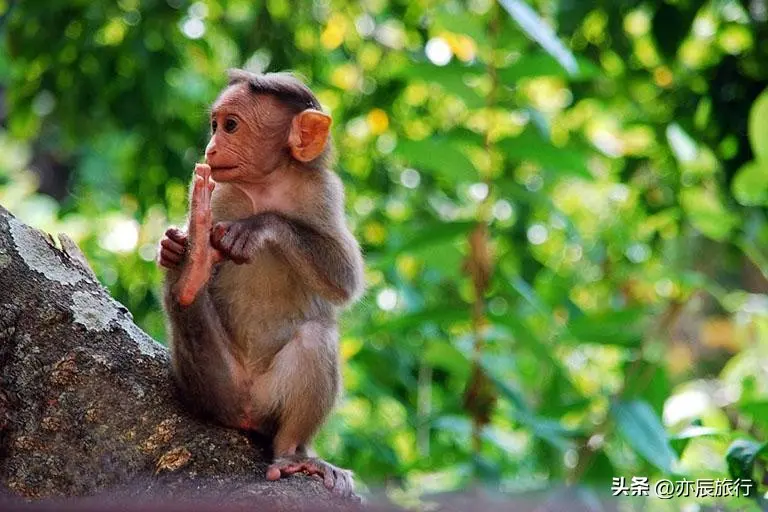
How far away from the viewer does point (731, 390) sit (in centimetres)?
873

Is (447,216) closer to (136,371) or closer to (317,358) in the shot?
(317,358)

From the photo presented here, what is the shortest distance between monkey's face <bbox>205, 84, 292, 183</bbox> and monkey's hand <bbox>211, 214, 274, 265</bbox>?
37 centimetres

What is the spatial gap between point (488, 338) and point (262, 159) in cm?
193

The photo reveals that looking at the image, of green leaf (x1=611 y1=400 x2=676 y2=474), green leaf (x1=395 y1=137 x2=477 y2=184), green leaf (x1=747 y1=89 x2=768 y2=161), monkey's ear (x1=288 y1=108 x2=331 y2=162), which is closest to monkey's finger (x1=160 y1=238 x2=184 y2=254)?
monkey's ear (x1=288 y1=108 x2=331 y2=162)

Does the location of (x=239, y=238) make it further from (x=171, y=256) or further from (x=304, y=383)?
(x=304, y=383)

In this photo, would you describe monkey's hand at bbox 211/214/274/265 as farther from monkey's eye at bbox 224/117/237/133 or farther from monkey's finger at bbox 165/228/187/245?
monkey's eye at bbox 224/117/237/133

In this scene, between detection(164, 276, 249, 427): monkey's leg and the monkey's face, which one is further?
the monkey's face

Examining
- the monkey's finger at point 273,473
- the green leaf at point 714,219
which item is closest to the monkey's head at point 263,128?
the monkey's finger at point 273,473

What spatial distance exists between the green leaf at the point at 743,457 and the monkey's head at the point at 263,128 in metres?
2.09

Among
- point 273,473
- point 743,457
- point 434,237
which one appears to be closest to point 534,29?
point 434,237

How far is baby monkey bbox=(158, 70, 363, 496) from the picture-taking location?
12.9 feet

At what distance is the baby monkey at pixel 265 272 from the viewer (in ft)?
12.9

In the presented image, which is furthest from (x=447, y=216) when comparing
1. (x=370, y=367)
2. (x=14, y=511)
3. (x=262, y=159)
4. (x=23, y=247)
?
(x=14, y=511)

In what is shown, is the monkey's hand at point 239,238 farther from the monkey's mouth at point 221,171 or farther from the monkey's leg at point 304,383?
the monkey's leg at point 304,383
